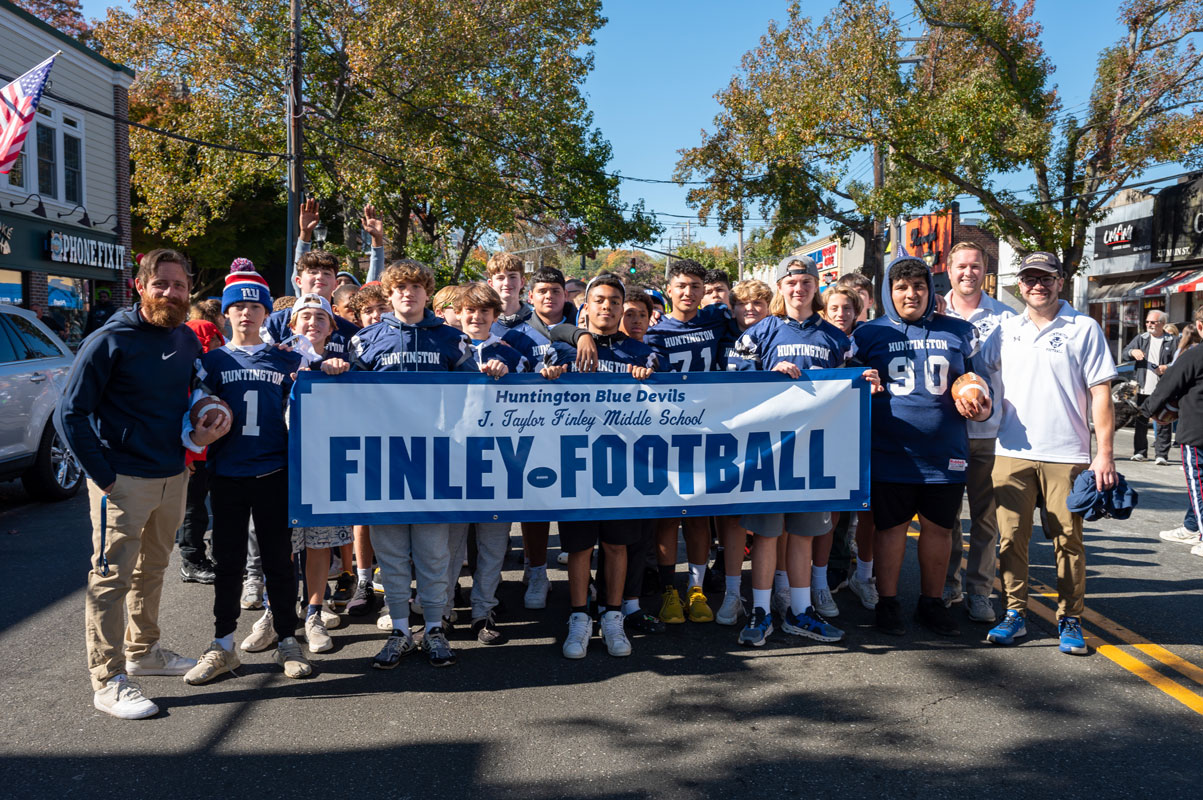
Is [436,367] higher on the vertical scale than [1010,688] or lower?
higher

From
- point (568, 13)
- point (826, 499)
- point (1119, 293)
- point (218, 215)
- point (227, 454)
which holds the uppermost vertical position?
point (568, 13)

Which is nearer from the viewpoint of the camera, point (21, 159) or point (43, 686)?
point (43, 686)

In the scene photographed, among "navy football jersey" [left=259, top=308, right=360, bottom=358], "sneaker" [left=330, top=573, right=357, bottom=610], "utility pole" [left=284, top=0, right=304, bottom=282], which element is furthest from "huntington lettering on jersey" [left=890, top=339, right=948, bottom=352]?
"utility pole" [left=284, top=0, right=304, bottom=282]

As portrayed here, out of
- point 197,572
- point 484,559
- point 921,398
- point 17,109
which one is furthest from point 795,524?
point 17,109

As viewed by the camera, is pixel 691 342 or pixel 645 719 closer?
pixel 645 719

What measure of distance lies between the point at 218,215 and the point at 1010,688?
22.8m

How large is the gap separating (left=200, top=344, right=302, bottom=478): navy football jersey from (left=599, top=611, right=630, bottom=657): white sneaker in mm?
1967

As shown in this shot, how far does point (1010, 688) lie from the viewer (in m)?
4.23

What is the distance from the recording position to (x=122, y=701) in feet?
12.9

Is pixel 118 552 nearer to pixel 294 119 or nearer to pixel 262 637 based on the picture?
pixel 262 637

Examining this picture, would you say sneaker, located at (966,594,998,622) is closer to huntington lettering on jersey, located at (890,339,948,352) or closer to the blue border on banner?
the blue border on banner

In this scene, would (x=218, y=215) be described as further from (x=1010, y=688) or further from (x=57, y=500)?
(x=1010, y=688)

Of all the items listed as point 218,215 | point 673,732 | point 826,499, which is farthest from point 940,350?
point 218,215

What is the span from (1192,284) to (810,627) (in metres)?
20.6
